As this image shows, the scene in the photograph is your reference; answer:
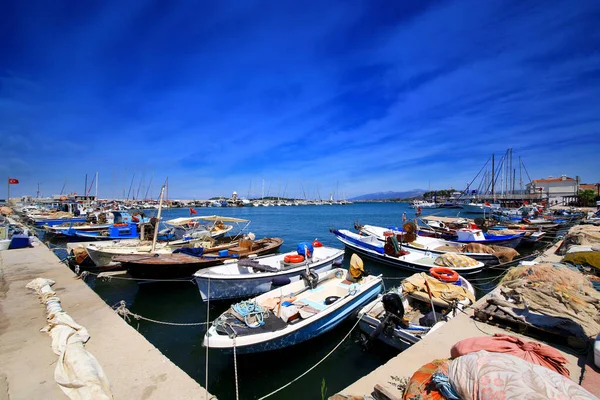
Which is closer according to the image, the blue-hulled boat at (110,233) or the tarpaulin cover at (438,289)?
the tarpaulin cover at (438,289)

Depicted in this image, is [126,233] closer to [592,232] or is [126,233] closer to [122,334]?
[122,334]

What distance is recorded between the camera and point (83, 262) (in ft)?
52.4

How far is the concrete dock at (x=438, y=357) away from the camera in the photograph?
452cm

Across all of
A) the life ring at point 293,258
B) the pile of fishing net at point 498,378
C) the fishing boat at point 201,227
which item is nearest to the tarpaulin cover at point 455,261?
the life ring at point 293,258

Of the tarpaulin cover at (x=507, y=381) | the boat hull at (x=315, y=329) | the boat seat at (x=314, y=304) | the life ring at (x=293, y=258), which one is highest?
the tarpaulin cover at (x=507, y=381)

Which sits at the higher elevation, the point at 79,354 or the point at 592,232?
the point at 592,232

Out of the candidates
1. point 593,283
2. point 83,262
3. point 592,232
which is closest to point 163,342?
point 83,262

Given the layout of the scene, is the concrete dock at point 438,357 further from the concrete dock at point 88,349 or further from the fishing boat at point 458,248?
the fishing boat at point 458,248

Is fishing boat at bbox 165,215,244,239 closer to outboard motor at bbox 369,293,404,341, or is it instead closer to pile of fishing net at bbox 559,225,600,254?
outboard motor at bbox 369,293,404,341

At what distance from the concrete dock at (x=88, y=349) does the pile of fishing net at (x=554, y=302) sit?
24.1ft

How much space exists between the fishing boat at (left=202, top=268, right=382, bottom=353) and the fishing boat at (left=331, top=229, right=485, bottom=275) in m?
5.89

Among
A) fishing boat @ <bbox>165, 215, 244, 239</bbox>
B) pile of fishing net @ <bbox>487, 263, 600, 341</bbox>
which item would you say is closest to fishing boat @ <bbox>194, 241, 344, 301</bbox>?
pile of fishing net @ <bbox>487, 263, 600, 341</bbox>

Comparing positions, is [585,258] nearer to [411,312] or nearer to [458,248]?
[458,248]

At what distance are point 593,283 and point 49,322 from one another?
1650 cm
